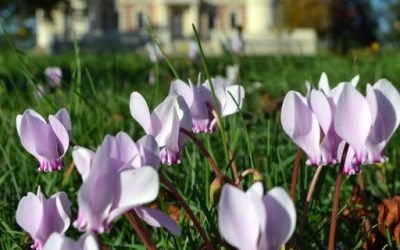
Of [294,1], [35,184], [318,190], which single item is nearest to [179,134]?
[318,190]

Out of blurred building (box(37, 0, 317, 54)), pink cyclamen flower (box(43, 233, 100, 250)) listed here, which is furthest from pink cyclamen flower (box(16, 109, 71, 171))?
blurred building (box(37, 0, 317, 54))

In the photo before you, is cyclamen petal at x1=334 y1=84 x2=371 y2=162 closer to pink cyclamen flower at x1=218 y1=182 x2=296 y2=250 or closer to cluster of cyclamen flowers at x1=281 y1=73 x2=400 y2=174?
cluster of cyclamen flowers at x1=281 y1=73 x2=400 y2=174

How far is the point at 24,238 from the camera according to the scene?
4.69 ft

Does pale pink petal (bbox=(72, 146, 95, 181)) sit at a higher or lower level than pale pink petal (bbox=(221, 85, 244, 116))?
higher

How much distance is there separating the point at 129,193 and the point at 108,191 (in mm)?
26

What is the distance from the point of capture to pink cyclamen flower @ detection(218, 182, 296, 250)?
693 mm

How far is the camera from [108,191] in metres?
0.73

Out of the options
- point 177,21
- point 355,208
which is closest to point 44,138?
point 355,208

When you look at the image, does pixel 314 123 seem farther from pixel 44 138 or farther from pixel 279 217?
pixel 44 138

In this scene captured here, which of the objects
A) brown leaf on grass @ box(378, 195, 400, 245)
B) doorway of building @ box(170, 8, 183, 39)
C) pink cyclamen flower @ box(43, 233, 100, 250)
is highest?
pink cyclamen flower @ box(43, 233, 100, 250)

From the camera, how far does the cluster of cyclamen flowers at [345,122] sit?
87cm

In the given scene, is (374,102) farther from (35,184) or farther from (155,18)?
(155,18)

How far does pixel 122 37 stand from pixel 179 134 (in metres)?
40.2

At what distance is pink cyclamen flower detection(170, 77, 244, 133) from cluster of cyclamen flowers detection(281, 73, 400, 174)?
0.80 feet
